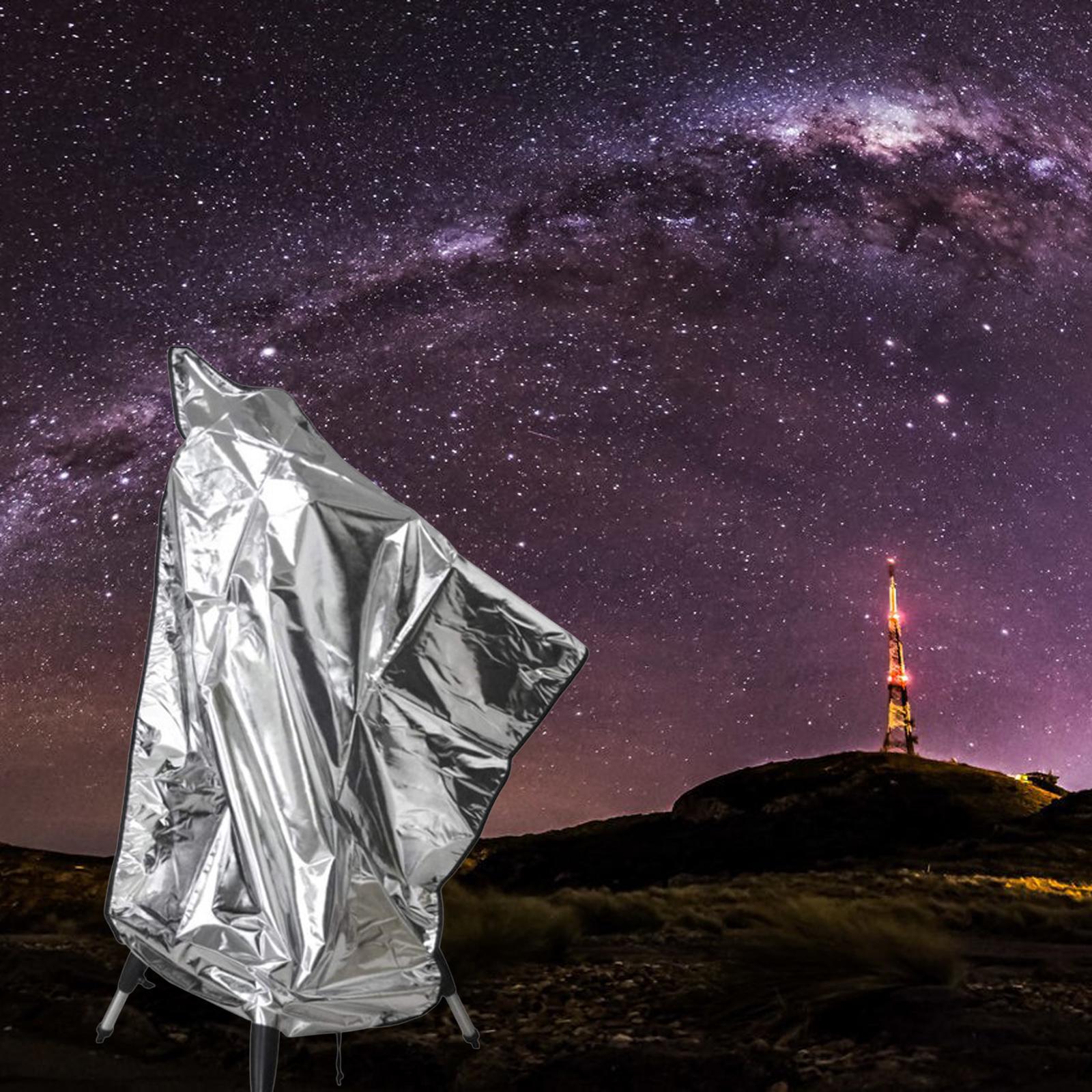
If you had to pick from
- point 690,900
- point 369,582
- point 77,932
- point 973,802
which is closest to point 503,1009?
point 369,582

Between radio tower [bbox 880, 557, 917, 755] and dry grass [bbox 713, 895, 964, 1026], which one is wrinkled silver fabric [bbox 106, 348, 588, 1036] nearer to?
dry grass [bbox 713, 895, 964, 1026]

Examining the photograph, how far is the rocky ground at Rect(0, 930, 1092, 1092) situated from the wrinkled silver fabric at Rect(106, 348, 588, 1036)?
2.72 ft

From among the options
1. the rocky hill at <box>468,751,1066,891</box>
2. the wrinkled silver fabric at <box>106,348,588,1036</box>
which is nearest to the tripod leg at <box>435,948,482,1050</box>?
the wrinkled silver fabric at <box>106,348,588,1036</box>

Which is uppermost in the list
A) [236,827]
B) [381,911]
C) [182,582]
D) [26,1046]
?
[182,582]

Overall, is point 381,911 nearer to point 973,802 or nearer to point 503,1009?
point 503,1009

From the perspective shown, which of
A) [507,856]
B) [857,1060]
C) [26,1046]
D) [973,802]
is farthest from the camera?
[973,802]

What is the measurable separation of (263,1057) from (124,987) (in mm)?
852

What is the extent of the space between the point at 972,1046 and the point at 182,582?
3321 mm

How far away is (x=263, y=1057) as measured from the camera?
2.79 metres

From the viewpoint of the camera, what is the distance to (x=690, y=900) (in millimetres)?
8227

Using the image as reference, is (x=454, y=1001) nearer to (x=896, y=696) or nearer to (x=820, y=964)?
(x=820, y=964)

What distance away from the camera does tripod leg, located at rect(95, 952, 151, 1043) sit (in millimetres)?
3328

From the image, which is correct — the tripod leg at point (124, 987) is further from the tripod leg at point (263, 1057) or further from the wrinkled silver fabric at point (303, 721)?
the tripod leg at point (263, 1057)

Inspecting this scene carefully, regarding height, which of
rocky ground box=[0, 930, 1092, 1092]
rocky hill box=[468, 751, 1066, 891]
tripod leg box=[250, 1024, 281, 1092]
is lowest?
rocky ground box=[0, 930, 1092, 1092]
